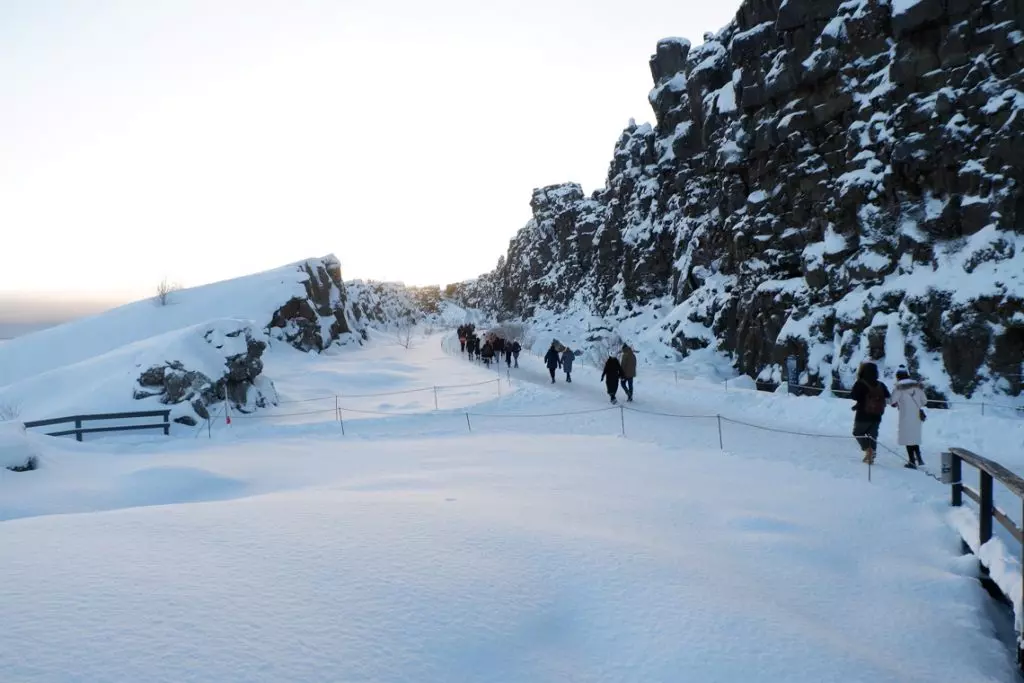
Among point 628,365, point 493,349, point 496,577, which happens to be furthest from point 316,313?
point 496,577

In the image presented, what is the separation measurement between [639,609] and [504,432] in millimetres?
11126

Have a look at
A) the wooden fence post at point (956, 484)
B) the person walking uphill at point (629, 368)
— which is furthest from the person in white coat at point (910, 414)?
the person walking uphill at point (629, 368)

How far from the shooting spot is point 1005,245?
20.1 m

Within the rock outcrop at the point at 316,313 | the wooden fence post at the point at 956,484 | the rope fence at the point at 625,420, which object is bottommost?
the rope fence at the point at 625,420

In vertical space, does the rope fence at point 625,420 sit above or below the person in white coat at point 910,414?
below

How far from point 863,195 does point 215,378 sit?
1061 inches

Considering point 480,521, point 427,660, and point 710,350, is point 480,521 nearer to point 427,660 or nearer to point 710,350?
point 427,660

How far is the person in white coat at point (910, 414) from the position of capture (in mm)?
9938

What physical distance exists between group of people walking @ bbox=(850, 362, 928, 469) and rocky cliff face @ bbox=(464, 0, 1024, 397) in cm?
1202

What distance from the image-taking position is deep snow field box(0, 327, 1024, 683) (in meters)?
3.26

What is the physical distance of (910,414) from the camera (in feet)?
32.9

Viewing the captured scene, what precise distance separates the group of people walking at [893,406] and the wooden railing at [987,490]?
263cm

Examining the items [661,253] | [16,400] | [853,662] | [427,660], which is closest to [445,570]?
[427,660]

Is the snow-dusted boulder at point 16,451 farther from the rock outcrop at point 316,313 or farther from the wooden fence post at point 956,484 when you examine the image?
the rock outcrop at point 316,313
